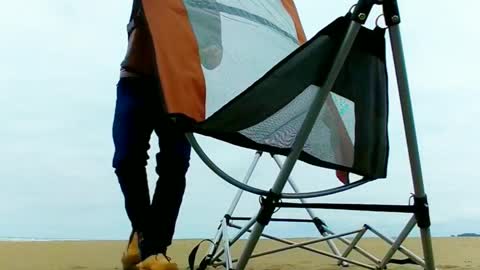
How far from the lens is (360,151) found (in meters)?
1.70

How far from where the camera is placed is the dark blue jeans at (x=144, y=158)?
6.62 feet

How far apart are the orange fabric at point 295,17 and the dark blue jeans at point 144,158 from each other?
587 millimetres

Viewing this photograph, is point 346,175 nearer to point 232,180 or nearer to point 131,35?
point 232,180

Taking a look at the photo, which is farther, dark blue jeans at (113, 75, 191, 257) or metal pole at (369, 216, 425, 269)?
dark blue jeans at (113, 75, 191, 257)

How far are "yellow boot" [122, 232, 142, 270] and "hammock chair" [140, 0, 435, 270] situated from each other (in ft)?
1.41

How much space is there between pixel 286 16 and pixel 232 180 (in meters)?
0.99

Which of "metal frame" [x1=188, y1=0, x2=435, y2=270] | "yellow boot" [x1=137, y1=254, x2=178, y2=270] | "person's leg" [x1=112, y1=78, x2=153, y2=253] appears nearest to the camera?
"metal frame" [x1=188, y1=0, x2=435, y2=270]

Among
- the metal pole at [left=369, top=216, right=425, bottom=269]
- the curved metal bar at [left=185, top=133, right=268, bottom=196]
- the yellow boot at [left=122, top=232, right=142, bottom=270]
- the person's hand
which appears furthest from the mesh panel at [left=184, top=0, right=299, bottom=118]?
the yellow boot at [left=122, top=232, right=142, bottom=270]

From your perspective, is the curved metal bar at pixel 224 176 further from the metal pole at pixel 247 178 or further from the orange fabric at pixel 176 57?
the metal pole at pixel 247 178

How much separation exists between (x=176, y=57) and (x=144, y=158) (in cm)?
63

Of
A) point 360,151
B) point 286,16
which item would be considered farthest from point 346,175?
point 286,16

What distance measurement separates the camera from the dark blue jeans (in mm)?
2018

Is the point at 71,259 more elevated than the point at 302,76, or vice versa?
the point at 302,76

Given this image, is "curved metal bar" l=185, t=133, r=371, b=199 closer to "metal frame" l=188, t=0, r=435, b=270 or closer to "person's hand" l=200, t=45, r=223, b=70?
"metal frame" l=188, t=0, r=435, b=270
